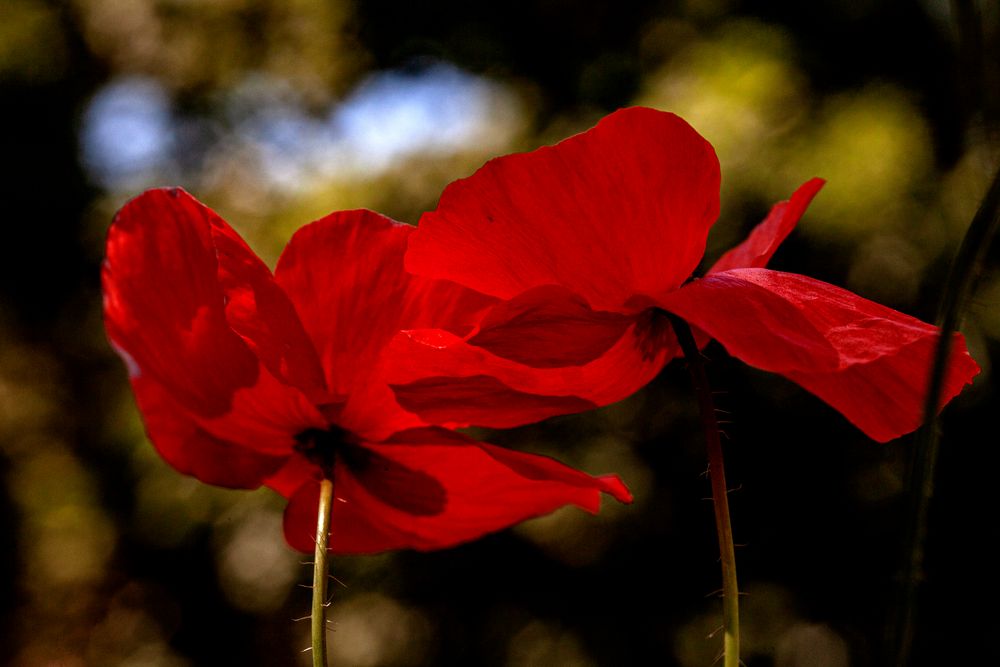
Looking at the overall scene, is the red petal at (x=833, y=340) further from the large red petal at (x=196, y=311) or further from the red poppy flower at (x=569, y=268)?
the large red petal at (x=196, y=311)

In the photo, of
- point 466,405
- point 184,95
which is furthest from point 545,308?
point 184,95

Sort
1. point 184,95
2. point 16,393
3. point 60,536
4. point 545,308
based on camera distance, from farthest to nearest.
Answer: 1. point 16,393
2. point 184,95
3. point 60,536
4. point 545,308

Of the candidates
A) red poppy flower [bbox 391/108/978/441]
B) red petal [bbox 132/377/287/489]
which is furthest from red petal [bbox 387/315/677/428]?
red petal [bbox 132/377/287/489]

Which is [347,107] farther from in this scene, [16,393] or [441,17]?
[16,393]

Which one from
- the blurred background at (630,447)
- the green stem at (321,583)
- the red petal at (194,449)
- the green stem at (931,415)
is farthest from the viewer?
the blurred background at (630,447)

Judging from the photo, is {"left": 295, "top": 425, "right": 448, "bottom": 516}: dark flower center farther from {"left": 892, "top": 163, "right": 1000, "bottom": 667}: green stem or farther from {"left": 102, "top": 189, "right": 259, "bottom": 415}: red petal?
{"left": 892, "top": 163, "right": 1000, "bottom": 667}: green stem

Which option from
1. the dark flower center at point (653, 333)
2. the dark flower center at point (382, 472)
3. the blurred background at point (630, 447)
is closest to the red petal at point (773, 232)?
the dark flower center at point (653, 333)

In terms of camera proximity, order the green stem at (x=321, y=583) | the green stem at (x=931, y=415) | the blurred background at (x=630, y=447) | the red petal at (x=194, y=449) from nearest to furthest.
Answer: the green stem at (x=931, y=415), the green stem at (x=321, y=583), the red petal at (x=194, y=449), the blurred background at (x=630, y=447)
